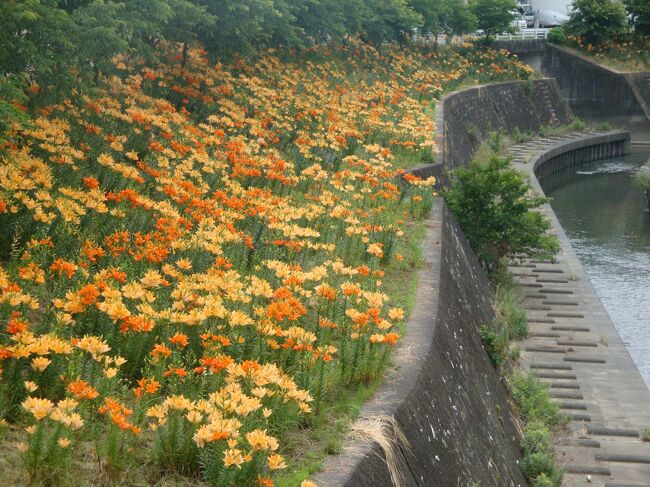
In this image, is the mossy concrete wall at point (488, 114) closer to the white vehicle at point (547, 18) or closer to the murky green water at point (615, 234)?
the murky green water at point (615, 234)

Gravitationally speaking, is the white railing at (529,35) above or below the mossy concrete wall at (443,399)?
below

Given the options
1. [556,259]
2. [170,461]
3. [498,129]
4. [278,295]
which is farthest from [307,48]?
[170,461]

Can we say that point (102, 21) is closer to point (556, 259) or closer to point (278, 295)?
point (278, 295)

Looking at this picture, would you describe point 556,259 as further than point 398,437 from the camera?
Yes

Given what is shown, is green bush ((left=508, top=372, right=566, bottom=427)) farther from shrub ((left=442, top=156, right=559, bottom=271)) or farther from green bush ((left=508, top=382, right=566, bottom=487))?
shrub ((left=442, top=156, right=559, bottom=271))

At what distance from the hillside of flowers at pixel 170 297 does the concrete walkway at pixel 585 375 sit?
113 inches

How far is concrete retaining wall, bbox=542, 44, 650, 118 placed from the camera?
136ft

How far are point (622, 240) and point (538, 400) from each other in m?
13.7

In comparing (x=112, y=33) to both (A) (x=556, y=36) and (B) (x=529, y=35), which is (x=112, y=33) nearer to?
(A) (x=556, y=36)

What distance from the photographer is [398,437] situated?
5.89 meters

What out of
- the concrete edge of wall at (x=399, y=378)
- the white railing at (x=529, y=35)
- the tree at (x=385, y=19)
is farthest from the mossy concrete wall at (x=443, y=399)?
the white railing at (x=529, y=35)

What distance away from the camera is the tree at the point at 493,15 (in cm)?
3659

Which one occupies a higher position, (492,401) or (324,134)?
(324,134)

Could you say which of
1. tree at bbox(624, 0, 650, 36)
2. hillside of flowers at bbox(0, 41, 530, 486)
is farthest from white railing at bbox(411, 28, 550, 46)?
hillside of flowers at bbox(0, 41, 530, 486)
